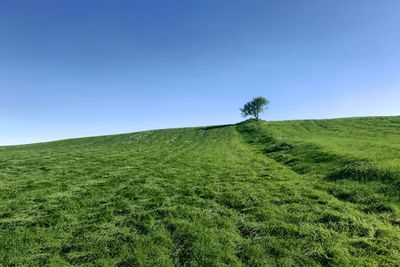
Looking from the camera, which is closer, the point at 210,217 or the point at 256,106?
the point at 210,217

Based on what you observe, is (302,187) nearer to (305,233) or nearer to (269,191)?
(269,191)

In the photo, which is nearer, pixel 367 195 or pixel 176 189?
pixel 367 195

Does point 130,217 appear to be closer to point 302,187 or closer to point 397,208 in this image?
point 302,187

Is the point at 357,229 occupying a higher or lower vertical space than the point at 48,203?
lower

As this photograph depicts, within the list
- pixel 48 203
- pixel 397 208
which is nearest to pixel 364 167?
pixel 397 208

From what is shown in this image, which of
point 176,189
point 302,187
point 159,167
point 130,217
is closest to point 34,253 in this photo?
point 130,217

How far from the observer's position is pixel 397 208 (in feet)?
43.3

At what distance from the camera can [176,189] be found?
1786 centimetres

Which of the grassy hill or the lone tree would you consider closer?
the grassy hill

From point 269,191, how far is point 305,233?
562 centimetres

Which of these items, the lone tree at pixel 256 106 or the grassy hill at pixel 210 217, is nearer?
the grassy hill at pixel 210 217

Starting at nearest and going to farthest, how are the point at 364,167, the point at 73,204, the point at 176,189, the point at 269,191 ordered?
the point at 73,204
the point at 269,191
the point at 176,189
the point at 364,167

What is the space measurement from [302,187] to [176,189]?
6.92 metres

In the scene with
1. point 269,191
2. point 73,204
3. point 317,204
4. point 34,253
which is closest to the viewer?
point 34,253
